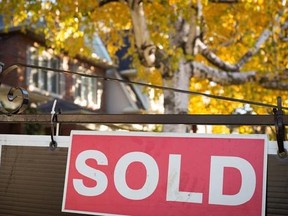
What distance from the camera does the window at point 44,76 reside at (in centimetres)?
1715

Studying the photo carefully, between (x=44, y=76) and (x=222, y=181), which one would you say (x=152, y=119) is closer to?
(x=222, y=181)

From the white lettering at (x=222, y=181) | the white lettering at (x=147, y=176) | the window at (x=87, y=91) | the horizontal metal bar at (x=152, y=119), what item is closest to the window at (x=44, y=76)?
the window at (x=87, y=91)

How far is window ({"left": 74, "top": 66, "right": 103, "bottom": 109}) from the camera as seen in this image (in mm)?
20922

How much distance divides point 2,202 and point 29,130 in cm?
1268

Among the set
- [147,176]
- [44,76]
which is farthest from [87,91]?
[147,176]

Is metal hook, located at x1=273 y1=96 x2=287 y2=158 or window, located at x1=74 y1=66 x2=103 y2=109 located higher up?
window, located at x1=74 y1=66 x2=103 y2=109

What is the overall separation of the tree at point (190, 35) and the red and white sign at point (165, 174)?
212 inches

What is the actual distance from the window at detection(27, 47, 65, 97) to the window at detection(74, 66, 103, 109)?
61.7 inches

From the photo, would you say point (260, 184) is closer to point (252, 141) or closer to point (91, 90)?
→ point (252, 141)

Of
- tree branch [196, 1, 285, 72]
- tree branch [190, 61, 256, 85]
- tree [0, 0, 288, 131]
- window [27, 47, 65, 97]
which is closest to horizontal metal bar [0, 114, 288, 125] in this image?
tree [0, 0, 288, 131]

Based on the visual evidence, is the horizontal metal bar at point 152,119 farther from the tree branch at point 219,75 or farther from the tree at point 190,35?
the tree branch at point 219,75

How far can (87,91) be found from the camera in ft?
71.9

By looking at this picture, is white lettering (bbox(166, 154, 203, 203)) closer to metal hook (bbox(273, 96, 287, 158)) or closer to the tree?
metal hook (bbox(273, 96, 287, 158))

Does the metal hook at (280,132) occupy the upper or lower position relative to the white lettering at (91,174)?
upper
